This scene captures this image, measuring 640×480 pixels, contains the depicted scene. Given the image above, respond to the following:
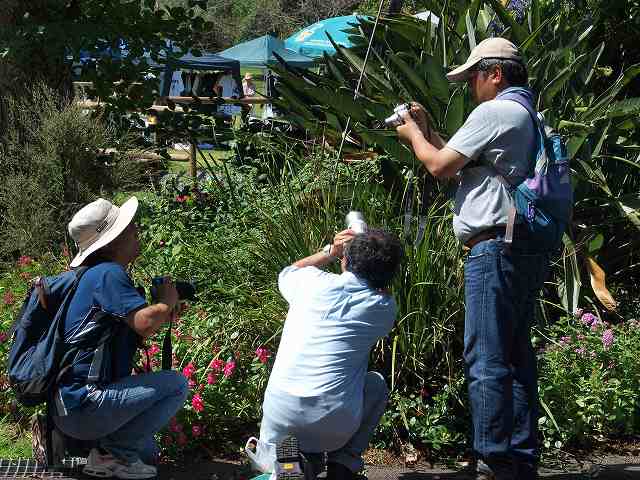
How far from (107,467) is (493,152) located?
2.10 meters

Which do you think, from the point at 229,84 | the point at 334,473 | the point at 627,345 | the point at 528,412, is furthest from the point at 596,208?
the point at 229,84

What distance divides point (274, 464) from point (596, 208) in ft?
11.4

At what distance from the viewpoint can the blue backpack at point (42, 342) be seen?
4105 mm

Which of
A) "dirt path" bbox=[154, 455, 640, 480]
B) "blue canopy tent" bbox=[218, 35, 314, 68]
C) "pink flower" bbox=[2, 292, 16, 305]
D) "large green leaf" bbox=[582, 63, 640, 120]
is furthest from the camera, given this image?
"blue canopy tent" bbox=[218, 35, 314, 68]

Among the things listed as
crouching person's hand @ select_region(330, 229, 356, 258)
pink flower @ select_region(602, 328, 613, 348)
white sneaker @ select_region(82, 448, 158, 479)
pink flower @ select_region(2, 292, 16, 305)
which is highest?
crouching person's hand @ select_region(330, 229, 356, 258)

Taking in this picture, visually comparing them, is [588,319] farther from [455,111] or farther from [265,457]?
[265,457]

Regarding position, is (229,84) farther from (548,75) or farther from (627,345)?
(627,345)

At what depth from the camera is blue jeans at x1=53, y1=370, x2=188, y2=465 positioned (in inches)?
161

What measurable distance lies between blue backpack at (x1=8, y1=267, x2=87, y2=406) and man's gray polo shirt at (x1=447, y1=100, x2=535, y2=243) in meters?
1.69

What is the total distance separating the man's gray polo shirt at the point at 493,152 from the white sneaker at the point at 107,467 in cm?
177

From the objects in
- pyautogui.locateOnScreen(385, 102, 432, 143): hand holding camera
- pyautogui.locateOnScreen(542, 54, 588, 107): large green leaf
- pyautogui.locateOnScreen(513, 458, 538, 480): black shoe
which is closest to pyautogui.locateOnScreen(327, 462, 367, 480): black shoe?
pyautogui.locateOnScreen(513, 458, 538, 480): black shoe

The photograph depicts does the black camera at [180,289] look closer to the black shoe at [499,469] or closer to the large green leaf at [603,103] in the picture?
the black shoe at [499,469]

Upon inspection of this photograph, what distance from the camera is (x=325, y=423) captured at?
398cm

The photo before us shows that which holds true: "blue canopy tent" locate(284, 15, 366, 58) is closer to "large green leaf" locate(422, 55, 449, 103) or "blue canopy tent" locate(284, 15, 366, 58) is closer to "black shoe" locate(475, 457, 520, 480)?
"large green leaf" locate(422, 55, 449, 103)
